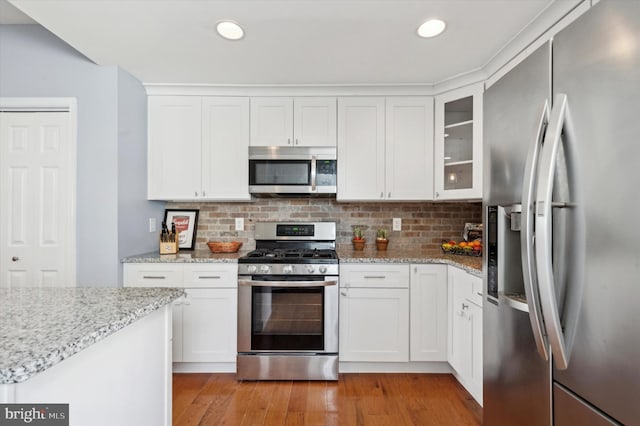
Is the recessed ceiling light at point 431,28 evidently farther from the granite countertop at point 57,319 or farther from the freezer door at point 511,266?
the granite countertop at point 57,319

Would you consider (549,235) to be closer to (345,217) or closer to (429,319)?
(429,319)

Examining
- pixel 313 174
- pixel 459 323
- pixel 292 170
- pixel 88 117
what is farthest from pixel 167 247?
pixel 459 323

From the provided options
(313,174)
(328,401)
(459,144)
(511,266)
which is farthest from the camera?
(313,174)

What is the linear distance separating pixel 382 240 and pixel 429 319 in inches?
31.5

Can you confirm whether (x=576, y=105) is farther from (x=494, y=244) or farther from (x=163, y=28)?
(x=163, y=28)

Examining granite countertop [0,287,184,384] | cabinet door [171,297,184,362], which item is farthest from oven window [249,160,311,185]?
granite countertop [0,287,184,384]

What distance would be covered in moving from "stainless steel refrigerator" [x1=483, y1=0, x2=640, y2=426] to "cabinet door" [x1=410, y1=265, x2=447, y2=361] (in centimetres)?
132

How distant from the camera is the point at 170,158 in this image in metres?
2.76

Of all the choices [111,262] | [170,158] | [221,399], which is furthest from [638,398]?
[170,158]

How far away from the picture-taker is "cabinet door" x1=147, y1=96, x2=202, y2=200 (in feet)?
9.00

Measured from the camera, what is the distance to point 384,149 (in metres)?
2.75

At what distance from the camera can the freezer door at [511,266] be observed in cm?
99

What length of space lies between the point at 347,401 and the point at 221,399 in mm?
849

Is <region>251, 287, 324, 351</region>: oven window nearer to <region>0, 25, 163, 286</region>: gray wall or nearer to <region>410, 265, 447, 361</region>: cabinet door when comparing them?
<region>410, 265, 447, 361</region>: cabinet door
